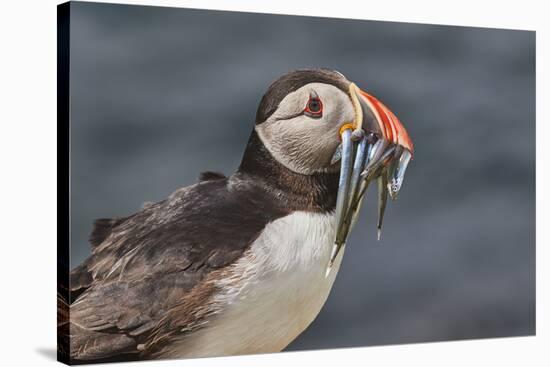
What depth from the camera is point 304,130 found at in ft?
21.6

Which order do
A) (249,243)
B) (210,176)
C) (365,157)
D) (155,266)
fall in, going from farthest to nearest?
1. (365,157)
2. (210,176)
3. (249,243)
4. (155,266)

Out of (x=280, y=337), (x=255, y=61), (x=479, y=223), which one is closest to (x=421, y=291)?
(x=479, y=223)

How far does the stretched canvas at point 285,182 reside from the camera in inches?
246

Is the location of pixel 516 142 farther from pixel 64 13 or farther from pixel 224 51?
pixel 64 13

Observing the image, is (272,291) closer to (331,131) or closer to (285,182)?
(285,182)

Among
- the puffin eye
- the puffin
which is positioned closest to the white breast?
the puffin

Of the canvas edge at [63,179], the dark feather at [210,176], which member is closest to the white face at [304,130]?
the dark feather at [210,176]

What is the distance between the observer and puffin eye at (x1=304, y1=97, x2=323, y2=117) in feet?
21.7

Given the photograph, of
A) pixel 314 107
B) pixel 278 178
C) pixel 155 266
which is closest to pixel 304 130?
pixel 314 107

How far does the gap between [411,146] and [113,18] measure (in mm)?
2096

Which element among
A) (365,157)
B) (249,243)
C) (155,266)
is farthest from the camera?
(365,157)

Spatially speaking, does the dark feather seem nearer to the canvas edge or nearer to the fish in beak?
the fish in beak

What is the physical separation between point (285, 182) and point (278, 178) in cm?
5

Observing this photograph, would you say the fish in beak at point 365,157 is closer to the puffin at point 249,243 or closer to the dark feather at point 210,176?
the puffin at point 249,243
